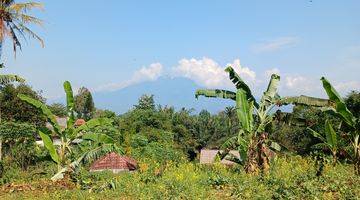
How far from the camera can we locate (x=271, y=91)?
50.4ft

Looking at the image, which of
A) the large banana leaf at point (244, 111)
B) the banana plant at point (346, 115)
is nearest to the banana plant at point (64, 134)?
the large banana leaf at point (244, 111)

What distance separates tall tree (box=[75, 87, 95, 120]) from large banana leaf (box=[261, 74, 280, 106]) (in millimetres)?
60216

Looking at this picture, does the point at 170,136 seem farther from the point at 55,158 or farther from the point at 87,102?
the point at 87,102

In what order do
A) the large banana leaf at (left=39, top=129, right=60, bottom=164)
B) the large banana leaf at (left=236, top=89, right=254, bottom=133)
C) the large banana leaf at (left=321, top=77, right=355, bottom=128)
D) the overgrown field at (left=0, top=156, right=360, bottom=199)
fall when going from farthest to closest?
the large banana leaf at (left=39, top=129, right=60, bottom=164) < the large banana leaf at (left=236, top=89, right=254, bottom=133) < the large banana leaf at (left=321, top=77, right=355, bottom=128) < the overgrown field at (left=0, top=156, right=360, bottom=199)

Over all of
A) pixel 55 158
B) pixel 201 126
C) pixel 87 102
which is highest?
pixel 87 102

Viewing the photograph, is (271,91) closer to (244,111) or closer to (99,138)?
(244,111)

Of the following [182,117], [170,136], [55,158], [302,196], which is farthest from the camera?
[182,117]

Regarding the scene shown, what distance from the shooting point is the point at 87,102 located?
74.4 meters

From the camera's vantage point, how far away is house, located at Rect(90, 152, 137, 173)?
28.4 m

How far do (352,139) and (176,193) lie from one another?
22.9 ft

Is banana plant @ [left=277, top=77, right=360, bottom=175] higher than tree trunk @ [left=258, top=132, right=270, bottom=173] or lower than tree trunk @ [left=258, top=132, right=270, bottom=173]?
higher

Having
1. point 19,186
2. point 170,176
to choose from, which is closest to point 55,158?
point 19,186

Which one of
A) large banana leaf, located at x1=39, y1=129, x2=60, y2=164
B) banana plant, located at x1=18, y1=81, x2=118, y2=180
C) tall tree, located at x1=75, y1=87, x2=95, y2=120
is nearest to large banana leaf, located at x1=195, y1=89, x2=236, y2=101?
banana plant, located at x1=18, y1=81, x2=118, y2=180

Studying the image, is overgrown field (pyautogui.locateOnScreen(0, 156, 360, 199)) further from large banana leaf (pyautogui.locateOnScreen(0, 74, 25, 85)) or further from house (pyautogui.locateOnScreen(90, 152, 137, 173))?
house (pyautogui.locateOnScreen(90, 152, 137, 173))
